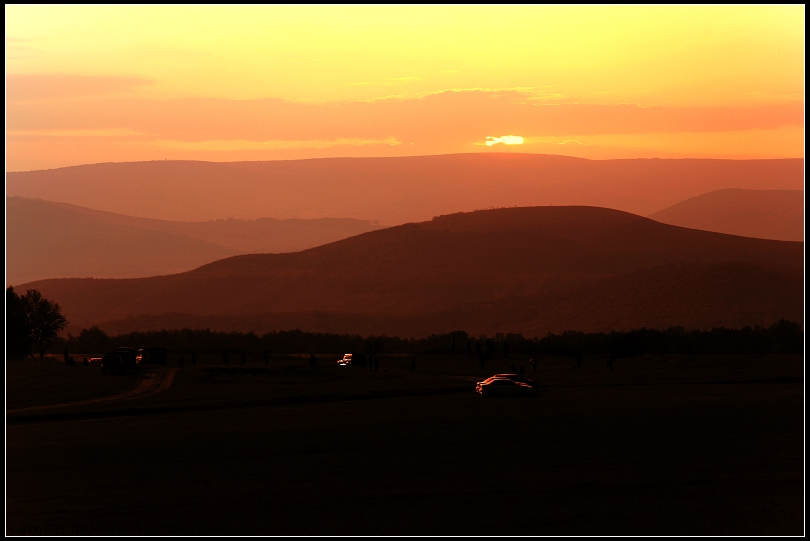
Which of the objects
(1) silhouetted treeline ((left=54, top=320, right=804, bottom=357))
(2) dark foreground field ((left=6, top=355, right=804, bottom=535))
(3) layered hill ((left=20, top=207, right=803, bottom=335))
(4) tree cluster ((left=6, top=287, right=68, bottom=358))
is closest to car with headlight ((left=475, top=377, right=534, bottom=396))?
(2) dark foreground field ((left=6, top=355, right=804, bottom=535))

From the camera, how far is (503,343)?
78.2 metres

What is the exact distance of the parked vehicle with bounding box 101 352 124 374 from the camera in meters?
51.4

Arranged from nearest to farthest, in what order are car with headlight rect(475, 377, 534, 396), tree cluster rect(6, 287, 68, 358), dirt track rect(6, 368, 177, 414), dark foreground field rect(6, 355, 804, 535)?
dark foreground field rect(6, 355, 804, 535) → dirt track rect(6, 368, 177, 414) → car with headlight rect(475, 377, 534, 396) → tree cluster rect(6, 287, 68, 358)

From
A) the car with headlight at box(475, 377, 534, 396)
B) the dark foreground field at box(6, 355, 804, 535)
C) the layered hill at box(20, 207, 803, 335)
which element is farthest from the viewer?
the layered hill at box(20, 207, 803, 335)

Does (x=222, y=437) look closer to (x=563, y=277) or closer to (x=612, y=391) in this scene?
(x=612, y=391)

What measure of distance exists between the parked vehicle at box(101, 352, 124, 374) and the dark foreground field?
10.9m

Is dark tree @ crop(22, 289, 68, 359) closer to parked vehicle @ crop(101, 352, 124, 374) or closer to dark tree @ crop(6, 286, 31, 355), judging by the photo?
dark tree @ crop(6, 286, 31, 355)

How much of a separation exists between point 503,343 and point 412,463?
57.0 m

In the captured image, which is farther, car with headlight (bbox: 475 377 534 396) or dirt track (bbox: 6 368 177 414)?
car with headlight (bbox: 475 377 534 396)

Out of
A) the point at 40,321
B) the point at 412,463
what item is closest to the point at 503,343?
the point at 40,321

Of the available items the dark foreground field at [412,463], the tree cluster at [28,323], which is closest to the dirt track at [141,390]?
the dark foreground field at [412,463]

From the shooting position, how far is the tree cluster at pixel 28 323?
69875 millimetres

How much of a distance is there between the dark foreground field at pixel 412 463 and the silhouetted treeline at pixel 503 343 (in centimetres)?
2948

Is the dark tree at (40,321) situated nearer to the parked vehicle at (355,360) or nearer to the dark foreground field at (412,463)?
the parked vehicle at (355,360)
